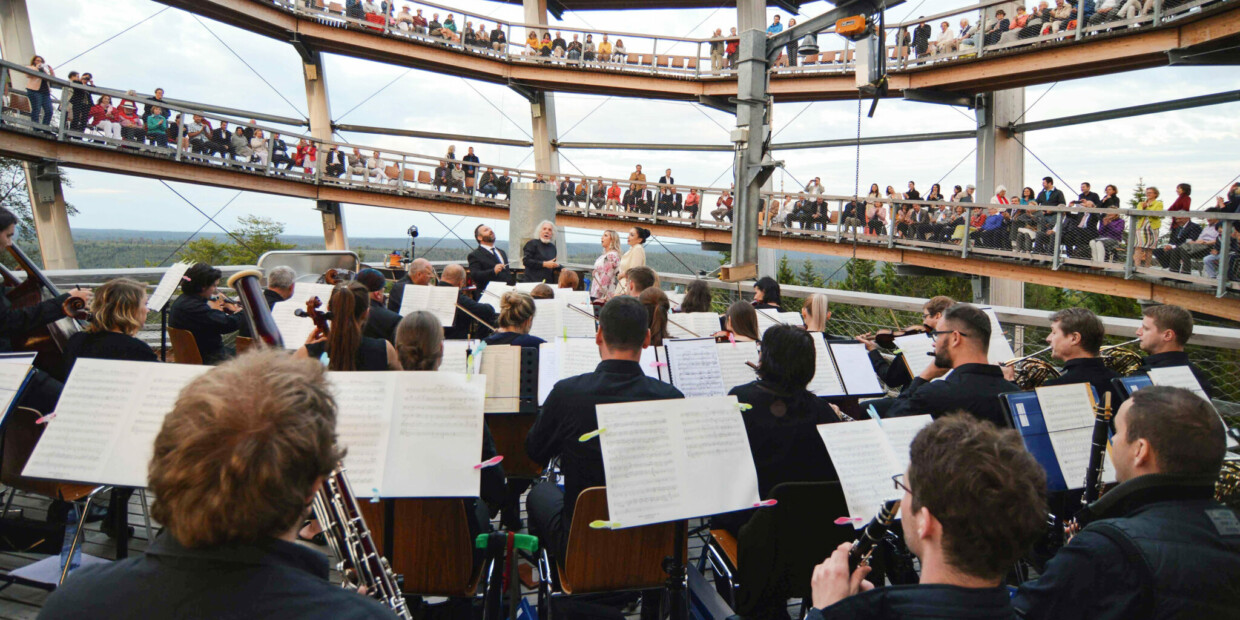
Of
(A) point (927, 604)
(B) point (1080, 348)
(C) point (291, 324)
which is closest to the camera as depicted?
(A) point (927, 604)

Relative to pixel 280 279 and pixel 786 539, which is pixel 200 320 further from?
pixel 786 539

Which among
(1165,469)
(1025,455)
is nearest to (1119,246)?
(1165,469)

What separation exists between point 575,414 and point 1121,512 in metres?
1.99

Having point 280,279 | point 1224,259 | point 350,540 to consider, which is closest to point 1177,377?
point 350,540

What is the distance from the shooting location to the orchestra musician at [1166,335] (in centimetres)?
446

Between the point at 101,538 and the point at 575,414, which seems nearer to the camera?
the point at 575,414

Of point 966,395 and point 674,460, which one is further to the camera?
point 966,395

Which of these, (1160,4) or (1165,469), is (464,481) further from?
(1160,4)

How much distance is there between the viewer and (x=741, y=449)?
2732 mm

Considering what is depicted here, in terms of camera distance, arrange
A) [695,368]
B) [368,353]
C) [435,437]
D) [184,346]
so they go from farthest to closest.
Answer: [184,346] → [695,368] → [368,353] → [435,437]

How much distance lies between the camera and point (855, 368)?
521cm

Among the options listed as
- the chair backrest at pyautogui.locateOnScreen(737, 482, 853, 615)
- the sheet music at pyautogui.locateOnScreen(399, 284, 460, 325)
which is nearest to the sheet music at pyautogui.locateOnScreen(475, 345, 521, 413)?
the chair backrest at pyautogui.locateOnScreen(737, 482, 853, 615)

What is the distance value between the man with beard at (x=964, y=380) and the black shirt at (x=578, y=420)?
1.40 meters

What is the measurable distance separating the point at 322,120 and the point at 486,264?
42.5 feet
